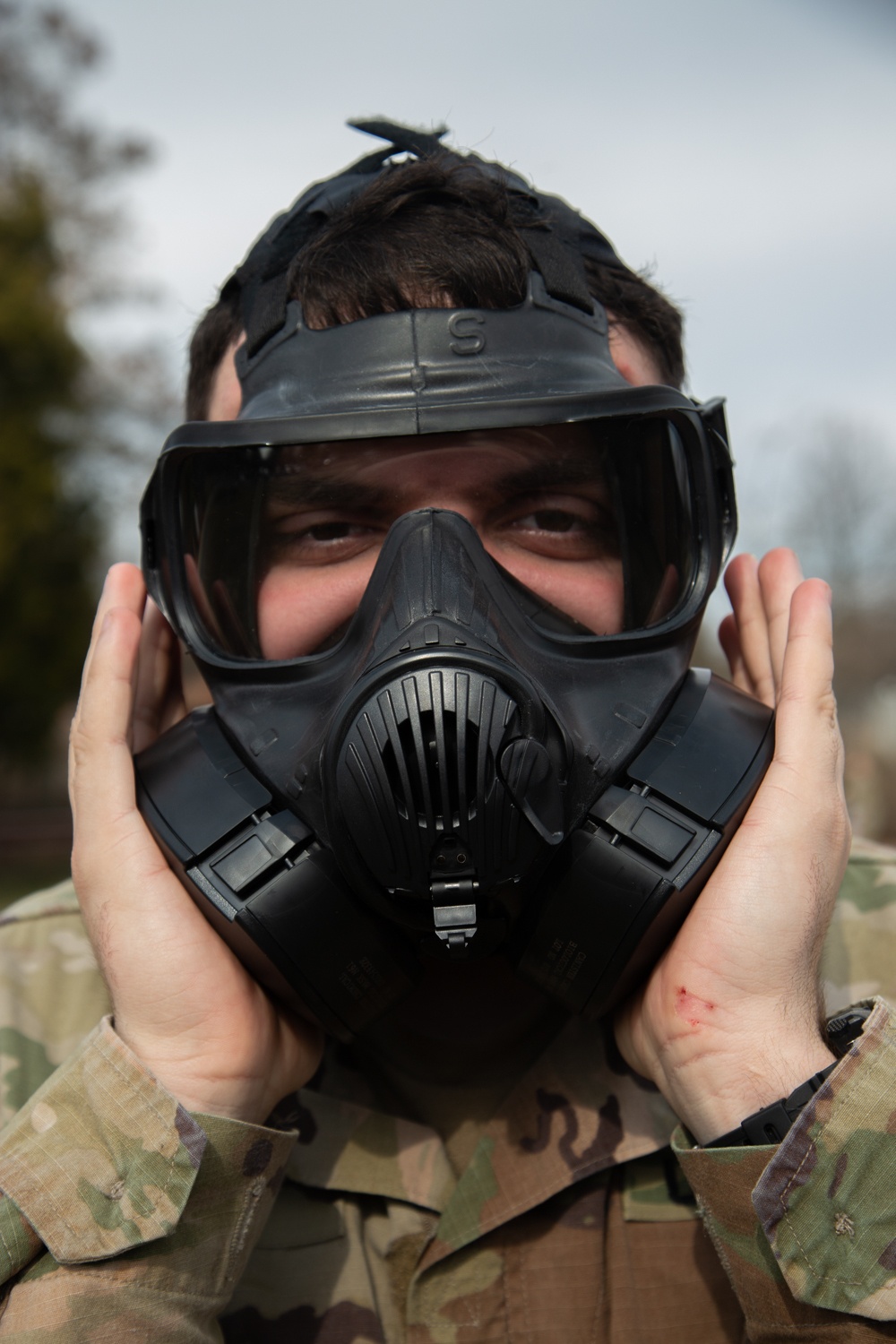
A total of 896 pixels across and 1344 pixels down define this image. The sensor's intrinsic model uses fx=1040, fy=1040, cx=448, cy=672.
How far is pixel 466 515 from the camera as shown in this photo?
70.1 inches

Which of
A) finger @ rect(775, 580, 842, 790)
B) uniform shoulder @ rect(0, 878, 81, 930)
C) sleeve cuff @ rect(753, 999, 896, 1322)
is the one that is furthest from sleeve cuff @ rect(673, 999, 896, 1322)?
uniform shoulder @ rect(0, 878, 81, 930)

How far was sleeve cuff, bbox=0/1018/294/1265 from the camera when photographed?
4.81 feet

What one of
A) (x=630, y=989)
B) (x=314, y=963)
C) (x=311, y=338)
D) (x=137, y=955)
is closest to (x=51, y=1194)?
(x=137, y=955)

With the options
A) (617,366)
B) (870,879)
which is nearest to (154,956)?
(617,366)

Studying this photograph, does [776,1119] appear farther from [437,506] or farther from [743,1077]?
[437,506]

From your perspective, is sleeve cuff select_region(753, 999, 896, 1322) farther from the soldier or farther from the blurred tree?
the blurred tree

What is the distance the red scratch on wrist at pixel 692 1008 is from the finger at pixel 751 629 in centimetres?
69

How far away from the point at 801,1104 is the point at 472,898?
0.54m

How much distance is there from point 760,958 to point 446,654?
656 millimetres

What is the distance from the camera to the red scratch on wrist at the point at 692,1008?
156cm

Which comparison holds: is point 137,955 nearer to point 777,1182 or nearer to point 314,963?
point 314,963

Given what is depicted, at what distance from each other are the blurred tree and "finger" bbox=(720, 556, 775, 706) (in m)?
14.6

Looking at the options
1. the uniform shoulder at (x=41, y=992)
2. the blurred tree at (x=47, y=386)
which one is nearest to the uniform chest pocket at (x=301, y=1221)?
the uniform shoulder at (x=41, y=992)

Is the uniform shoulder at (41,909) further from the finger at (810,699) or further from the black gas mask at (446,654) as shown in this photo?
the finger at (810,699)
